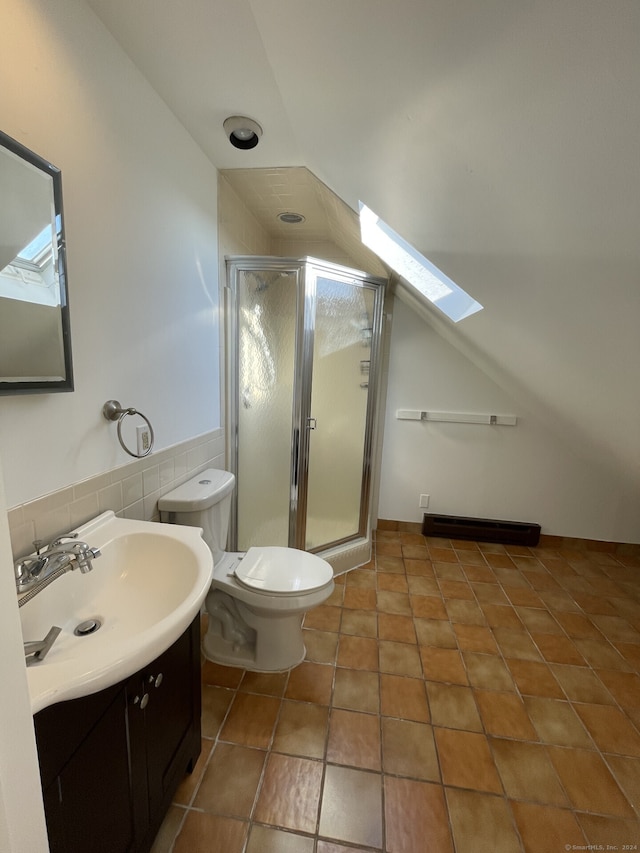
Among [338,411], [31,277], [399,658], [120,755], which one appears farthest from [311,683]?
[31,277]

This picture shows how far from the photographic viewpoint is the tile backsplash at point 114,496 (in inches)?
33.1

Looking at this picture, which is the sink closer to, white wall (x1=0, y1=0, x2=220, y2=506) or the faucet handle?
the faucet handle

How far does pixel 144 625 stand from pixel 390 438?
2198mm

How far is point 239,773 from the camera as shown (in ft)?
3.77

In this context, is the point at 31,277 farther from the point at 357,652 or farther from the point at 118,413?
the point at 357,652

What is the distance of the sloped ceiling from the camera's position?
630 millimetres

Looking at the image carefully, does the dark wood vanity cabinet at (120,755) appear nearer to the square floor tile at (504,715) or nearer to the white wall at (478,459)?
the square floor tile at (504,715)

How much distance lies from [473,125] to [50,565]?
1.35 metres

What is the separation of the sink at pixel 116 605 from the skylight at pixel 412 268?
1709 mm

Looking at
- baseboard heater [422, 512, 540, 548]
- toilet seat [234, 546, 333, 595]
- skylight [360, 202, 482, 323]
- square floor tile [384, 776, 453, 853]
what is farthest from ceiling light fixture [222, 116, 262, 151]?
baseboard heater [422, 512, 540, 548]

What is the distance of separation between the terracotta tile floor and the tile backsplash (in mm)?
872

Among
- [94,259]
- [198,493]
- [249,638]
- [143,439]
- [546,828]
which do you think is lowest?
[546,828]

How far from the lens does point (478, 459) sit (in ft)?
8.90

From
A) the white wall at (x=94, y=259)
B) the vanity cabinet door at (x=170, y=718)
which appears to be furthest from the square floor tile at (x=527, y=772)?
the white wall at (x=94, y=259)
